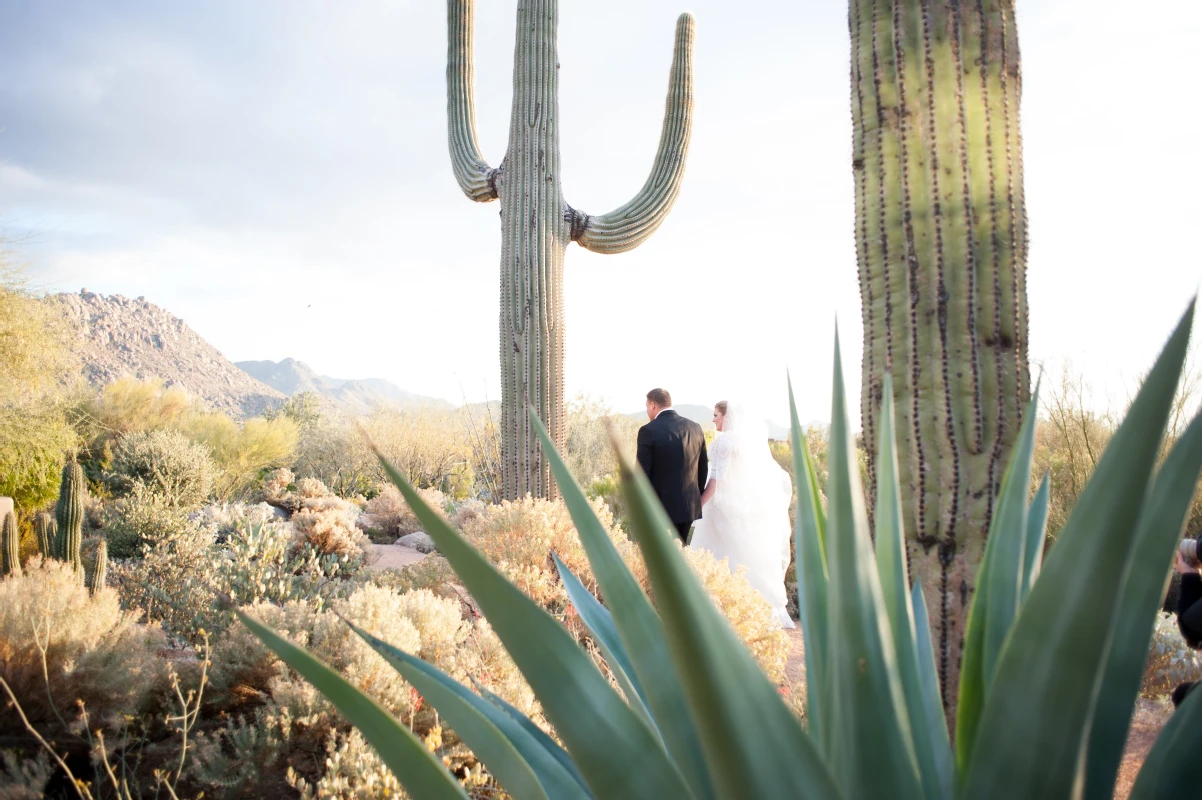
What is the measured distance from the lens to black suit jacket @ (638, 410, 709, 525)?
6316 millimetres

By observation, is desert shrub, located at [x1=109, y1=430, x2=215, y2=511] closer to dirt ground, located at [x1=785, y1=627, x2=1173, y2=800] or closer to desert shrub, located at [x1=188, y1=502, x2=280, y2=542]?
desert shrub, located at [x1=188, y1=502, x2=280, y2=542]

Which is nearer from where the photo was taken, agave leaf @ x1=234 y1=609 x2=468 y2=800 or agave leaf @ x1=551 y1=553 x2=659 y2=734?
agave leaf @ x1=234 y1=609 x2=468 y2=800

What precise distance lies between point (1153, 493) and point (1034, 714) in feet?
1.12

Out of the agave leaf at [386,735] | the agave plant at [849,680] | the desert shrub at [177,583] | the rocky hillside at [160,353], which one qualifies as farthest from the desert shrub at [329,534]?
the rocky hillside at [160,353]

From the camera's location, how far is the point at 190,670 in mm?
3445

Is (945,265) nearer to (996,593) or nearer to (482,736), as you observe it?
(996,593)

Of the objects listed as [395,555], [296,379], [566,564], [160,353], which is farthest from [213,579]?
[296,379]

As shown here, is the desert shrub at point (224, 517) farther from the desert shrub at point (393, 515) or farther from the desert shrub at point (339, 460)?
the desert shrub at point (339, 460)

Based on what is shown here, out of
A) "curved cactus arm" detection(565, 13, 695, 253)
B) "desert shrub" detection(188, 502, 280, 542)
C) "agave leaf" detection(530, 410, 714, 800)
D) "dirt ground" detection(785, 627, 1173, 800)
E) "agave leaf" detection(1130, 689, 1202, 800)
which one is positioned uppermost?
"curved cactus arm" detection(565, 13, 695, 253)

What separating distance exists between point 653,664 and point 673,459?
5.62 metres

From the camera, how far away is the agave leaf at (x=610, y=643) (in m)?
1.17

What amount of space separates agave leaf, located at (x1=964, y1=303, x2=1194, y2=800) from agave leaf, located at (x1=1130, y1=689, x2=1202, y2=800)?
18 centimetres

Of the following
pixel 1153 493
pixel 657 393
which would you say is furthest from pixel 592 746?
pixel 657 393

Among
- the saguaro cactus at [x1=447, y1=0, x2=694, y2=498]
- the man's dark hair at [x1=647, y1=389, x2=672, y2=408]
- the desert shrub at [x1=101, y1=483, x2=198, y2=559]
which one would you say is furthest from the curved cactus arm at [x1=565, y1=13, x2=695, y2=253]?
the desert shrub at [x1=101, y1=483, x2=198, y2=559]
